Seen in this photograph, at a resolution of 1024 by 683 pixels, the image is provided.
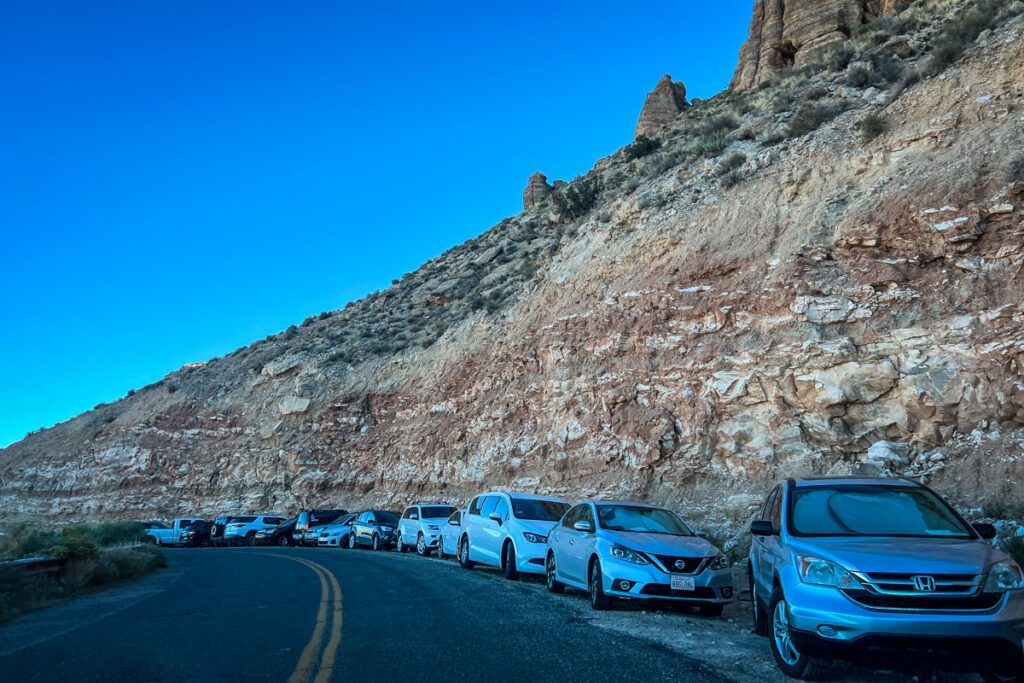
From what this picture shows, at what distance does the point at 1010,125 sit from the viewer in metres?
18.7

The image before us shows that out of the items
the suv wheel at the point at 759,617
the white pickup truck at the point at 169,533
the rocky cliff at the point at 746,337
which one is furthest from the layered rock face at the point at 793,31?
the suv wheel at the point at 759,617

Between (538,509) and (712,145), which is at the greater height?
(712,145)

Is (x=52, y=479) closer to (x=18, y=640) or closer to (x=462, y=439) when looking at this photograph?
(x=462, y=439)

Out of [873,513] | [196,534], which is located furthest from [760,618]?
[196,534]

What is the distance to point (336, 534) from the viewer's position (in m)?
28.6

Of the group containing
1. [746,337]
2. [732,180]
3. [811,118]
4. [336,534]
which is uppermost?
[811,118]

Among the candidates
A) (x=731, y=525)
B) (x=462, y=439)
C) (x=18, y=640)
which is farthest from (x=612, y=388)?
(x=18, y=640)

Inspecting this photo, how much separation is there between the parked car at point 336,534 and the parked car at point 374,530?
1.37 feet

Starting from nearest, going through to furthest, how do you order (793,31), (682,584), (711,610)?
1. (682,584)
2. (711,610)
3. (793,31)

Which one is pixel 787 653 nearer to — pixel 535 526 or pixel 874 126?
pixel 535 526

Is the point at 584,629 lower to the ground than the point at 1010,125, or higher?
lower

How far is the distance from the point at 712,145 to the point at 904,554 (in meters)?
24.6

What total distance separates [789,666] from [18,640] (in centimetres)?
855

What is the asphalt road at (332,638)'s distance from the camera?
269 inches
